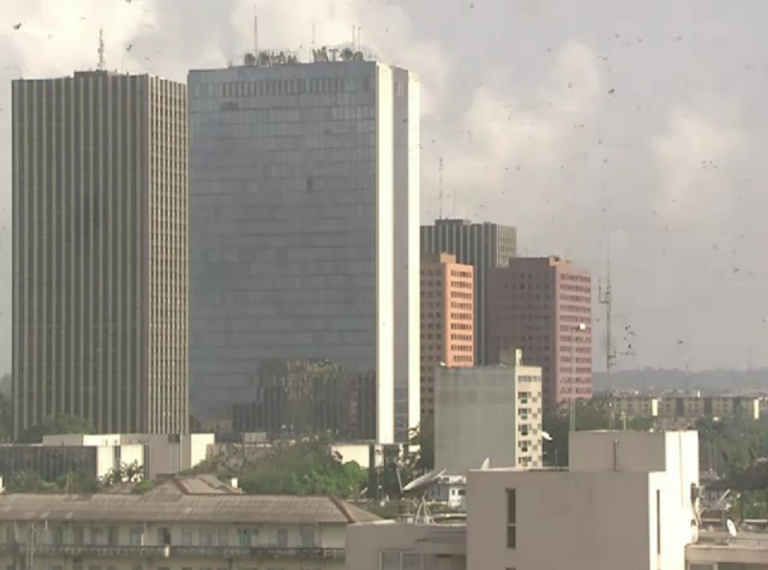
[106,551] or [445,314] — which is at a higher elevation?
[445,314]

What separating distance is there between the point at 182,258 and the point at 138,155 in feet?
16.4

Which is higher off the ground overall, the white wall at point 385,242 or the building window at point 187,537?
the white wall at point 385,242

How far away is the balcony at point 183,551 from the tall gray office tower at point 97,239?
61737mm

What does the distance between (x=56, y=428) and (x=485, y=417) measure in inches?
681

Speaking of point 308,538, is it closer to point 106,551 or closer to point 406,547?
point 106,551

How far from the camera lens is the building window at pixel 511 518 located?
15844 millimetres

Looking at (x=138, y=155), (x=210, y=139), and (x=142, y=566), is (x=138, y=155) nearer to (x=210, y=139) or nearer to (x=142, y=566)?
(x=210, y=139)

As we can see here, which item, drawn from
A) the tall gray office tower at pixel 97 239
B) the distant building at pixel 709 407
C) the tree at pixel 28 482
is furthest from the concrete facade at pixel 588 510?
the tall gray office tower at pixel 97 239

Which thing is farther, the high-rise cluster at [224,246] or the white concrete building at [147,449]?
the high-rise cluster at [224,246]

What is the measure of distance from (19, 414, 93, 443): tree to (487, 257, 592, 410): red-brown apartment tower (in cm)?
4141

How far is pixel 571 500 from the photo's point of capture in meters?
15.6

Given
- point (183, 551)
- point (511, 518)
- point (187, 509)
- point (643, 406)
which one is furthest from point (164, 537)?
point (643, 406)

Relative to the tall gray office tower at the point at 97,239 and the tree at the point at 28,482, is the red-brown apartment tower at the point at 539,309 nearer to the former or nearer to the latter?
the tall gray office tower at the point at 97,239

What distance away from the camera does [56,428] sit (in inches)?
3329
